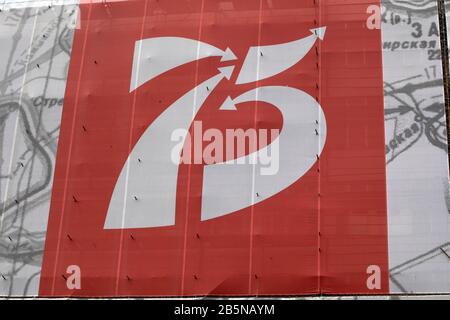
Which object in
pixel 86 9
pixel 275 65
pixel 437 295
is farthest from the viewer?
pixel 86 9

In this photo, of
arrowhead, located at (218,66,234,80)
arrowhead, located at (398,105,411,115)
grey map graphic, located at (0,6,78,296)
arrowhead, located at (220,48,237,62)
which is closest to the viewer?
arrowhead, located at (398,105,411,115)

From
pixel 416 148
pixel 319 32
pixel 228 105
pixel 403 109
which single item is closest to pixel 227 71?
pixel 228 105

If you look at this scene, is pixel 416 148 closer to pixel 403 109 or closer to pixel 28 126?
pixel 403 109

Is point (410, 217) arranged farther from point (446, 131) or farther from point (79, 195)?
point (79, 195)

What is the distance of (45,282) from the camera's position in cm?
1983

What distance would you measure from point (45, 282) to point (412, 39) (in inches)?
445

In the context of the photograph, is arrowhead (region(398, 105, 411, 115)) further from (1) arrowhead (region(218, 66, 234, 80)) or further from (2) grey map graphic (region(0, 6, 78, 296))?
(2) grey map graphic (region(0, 6, 78, 296))

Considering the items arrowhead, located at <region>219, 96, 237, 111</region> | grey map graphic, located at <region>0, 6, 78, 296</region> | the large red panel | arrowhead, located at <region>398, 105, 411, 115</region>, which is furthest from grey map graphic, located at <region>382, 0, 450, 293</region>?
grey map graphic, located at <region>0, 6, 78, 296</region>

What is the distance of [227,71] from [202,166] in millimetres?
2759

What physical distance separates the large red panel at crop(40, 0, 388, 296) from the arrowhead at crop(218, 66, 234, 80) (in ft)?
0.58

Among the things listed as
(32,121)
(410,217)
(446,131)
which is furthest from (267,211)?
(32,121)

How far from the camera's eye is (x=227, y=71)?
68.9 ft

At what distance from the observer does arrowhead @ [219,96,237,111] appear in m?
20.6
